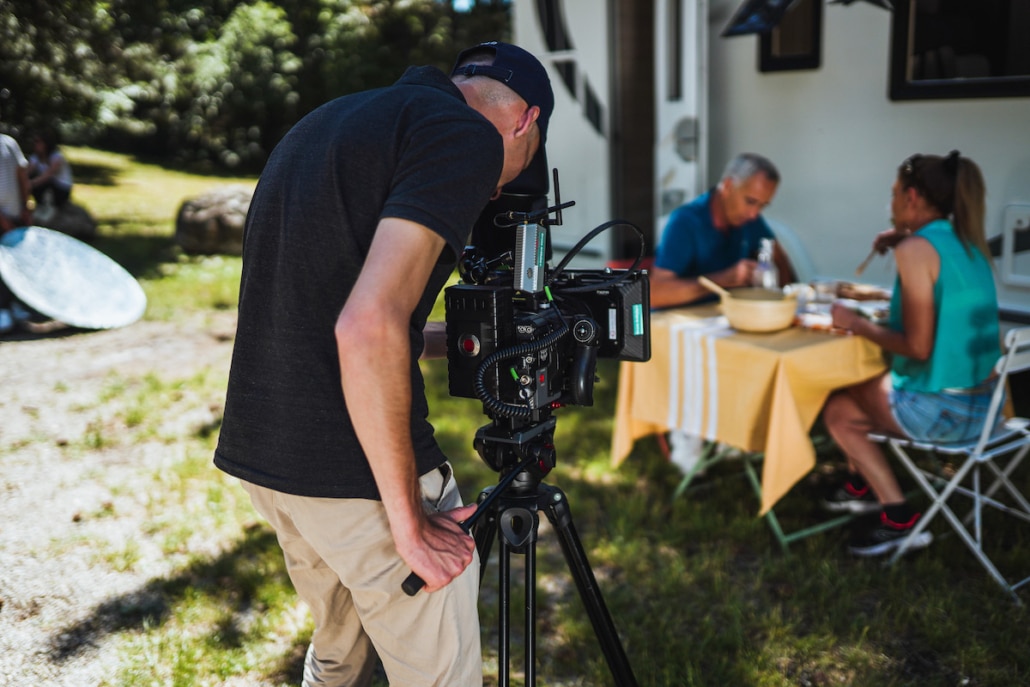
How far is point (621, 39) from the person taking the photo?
6.83 meters

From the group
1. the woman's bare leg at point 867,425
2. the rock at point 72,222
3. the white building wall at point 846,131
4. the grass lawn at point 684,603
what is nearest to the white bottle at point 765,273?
the woman's bare leg at point 867,425

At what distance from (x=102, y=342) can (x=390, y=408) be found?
19.7 feet

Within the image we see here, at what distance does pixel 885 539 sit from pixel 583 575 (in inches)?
70.4

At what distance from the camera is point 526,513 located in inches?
72.6

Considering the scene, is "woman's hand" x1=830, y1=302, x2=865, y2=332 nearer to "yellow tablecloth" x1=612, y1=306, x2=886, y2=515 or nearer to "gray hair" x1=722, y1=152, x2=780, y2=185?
"yellow tablecloth" x1=612, y1=306, x2=886, y2=515

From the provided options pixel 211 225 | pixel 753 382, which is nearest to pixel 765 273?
pixel 753 382

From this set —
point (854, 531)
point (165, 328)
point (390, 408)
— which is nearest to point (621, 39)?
point (165, 328)

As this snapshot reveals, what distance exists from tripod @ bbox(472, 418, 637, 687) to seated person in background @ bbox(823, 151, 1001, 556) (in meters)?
1.73

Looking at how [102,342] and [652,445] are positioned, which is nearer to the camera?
[652,445]

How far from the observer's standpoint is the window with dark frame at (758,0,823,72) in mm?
4840

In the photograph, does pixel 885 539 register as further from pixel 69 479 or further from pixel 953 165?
pixel 69 479

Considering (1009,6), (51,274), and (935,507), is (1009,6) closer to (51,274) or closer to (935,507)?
(935,507)

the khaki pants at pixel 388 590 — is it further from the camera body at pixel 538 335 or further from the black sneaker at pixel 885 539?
the black sneaker at pixel 885 539

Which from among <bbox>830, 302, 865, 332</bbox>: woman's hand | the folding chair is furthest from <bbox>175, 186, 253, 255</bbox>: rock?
the folding chair
